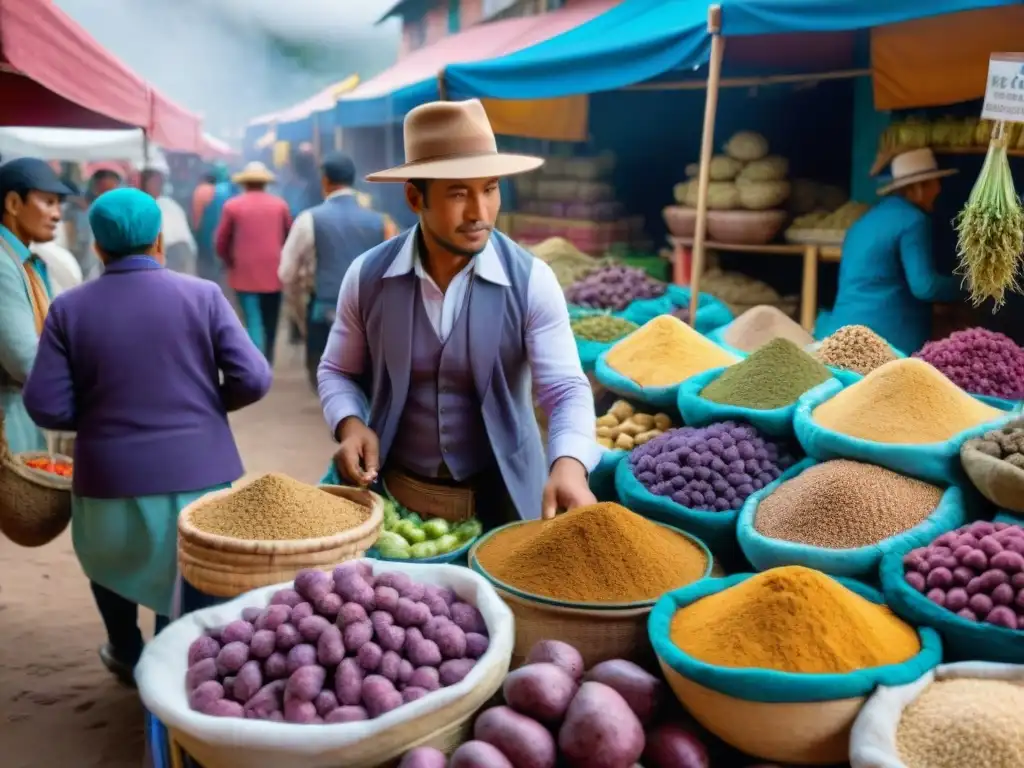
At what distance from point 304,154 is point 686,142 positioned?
4.44m

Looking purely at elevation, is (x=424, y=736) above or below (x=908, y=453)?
below

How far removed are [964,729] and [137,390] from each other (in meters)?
1.92

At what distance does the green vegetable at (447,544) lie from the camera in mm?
1874

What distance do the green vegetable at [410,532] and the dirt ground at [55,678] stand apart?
1.26 meters

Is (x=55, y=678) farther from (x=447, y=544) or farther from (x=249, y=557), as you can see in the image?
(x=249, y=557)

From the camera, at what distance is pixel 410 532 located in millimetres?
1930

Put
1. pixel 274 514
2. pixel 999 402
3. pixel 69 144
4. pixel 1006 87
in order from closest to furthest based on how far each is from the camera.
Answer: pixel 274 514, pixel 1006 87, pixel 999 402, pixel 69 144

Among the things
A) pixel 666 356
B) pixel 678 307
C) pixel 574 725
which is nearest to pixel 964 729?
pixel 574 725

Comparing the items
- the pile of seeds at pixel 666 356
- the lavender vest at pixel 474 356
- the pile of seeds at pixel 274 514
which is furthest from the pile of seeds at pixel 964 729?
the pile of seeds at pixel 666 356

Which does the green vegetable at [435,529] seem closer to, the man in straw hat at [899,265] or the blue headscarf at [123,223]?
the blue headscarf at [123,223]

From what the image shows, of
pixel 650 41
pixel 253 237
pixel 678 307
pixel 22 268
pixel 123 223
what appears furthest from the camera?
pixel 253 237

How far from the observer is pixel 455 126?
185cm

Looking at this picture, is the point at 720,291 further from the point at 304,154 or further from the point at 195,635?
the point at 304,154

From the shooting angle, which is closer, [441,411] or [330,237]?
[441,411]
